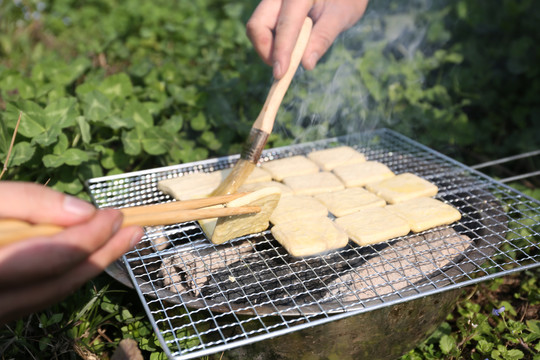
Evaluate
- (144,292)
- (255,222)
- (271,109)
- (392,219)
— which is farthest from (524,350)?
(144,292)

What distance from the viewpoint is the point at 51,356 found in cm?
274

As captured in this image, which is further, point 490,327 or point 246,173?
point 490,327

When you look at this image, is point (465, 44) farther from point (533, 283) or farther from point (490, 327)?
point (490, 327)

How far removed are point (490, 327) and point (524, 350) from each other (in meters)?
0.23

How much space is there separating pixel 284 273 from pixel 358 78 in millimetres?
3235

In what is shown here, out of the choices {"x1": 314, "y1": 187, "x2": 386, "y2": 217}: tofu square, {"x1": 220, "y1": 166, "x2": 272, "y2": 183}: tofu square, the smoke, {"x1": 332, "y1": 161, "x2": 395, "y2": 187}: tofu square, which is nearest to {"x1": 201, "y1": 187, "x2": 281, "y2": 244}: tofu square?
{"x1": 314, "y1": 187, "x2": 386, "y2": 217}: tofu square

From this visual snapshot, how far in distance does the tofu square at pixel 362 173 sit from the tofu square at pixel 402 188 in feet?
0.15

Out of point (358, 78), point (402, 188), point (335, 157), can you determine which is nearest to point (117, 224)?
point (402, 188)

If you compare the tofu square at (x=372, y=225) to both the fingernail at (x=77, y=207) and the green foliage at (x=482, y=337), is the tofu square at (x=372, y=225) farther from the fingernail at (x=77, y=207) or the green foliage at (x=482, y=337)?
the fingernail at (x=77, y=207)

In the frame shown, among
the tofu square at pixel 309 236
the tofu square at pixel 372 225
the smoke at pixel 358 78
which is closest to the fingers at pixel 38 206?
the tofu square at pixel 309 236

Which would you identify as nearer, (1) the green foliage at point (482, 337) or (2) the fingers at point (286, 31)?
(2) the fingers at point (286, 31)

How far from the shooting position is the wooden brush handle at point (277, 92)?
272 cm

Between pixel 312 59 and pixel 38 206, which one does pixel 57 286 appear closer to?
pixel 38 206

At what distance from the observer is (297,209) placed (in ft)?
9.30
